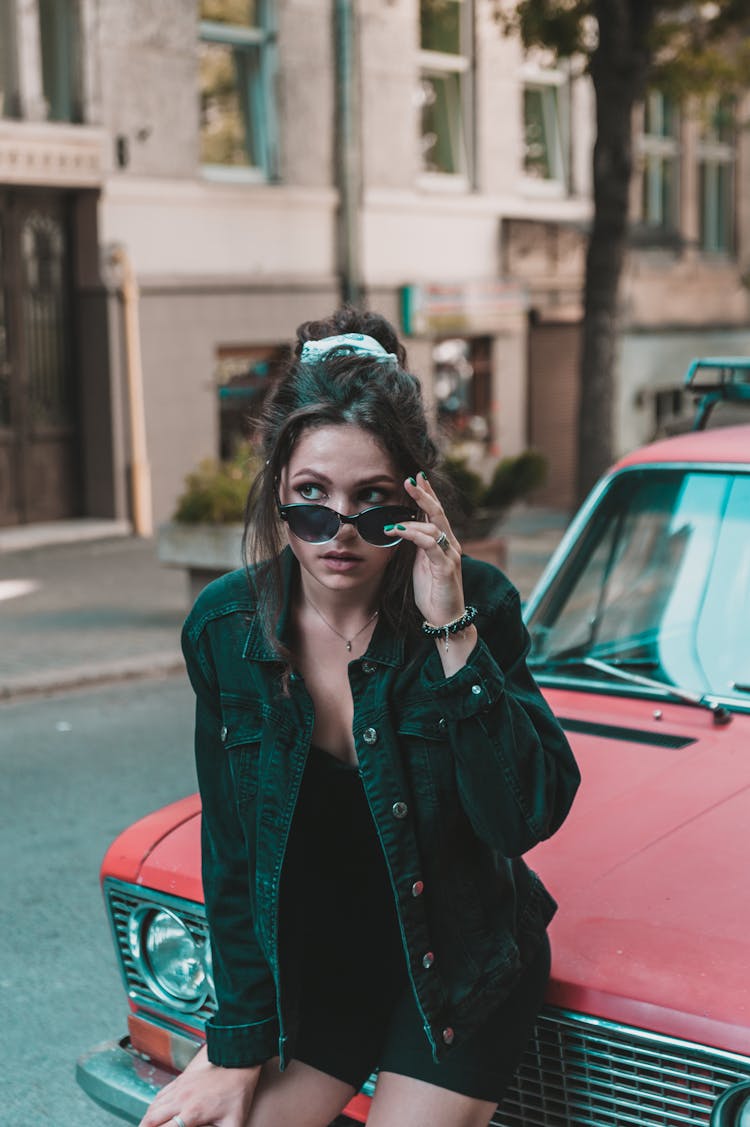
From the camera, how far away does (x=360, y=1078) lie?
2.61 metres

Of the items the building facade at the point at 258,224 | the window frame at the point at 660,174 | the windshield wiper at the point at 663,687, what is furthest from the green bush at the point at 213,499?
the window frame at the point at 660,174

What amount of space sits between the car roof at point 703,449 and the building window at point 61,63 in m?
11.9

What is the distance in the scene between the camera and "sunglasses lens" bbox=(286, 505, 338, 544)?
2.53 meters

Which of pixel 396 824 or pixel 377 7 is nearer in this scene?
pixel 396 824

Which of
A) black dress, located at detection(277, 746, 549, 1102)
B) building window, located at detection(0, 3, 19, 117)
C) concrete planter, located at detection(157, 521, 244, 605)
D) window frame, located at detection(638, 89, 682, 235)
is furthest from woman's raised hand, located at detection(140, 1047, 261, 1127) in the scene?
window frame, located at detection(638, 89, 682, 235)

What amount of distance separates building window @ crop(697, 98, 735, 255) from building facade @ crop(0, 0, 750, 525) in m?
2.84

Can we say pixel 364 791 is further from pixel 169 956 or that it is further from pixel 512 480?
pixel 512 480

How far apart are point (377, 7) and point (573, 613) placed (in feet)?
49.2

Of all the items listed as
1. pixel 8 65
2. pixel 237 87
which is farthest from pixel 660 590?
pixel 237 87

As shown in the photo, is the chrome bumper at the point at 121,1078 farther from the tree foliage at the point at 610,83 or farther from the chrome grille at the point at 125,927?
the tree foliage at the point at 610,83

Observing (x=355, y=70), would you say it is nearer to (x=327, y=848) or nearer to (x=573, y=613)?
(x=573, y=613)

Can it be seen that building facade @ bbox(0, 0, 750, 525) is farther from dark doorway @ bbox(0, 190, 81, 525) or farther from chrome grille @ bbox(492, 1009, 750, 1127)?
chrome grille @ bbox(492, 1009, 750, 1127)

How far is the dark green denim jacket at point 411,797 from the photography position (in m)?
2.44

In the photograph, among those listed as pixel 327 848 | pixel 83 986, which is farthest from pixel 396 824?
pixel 83 986
